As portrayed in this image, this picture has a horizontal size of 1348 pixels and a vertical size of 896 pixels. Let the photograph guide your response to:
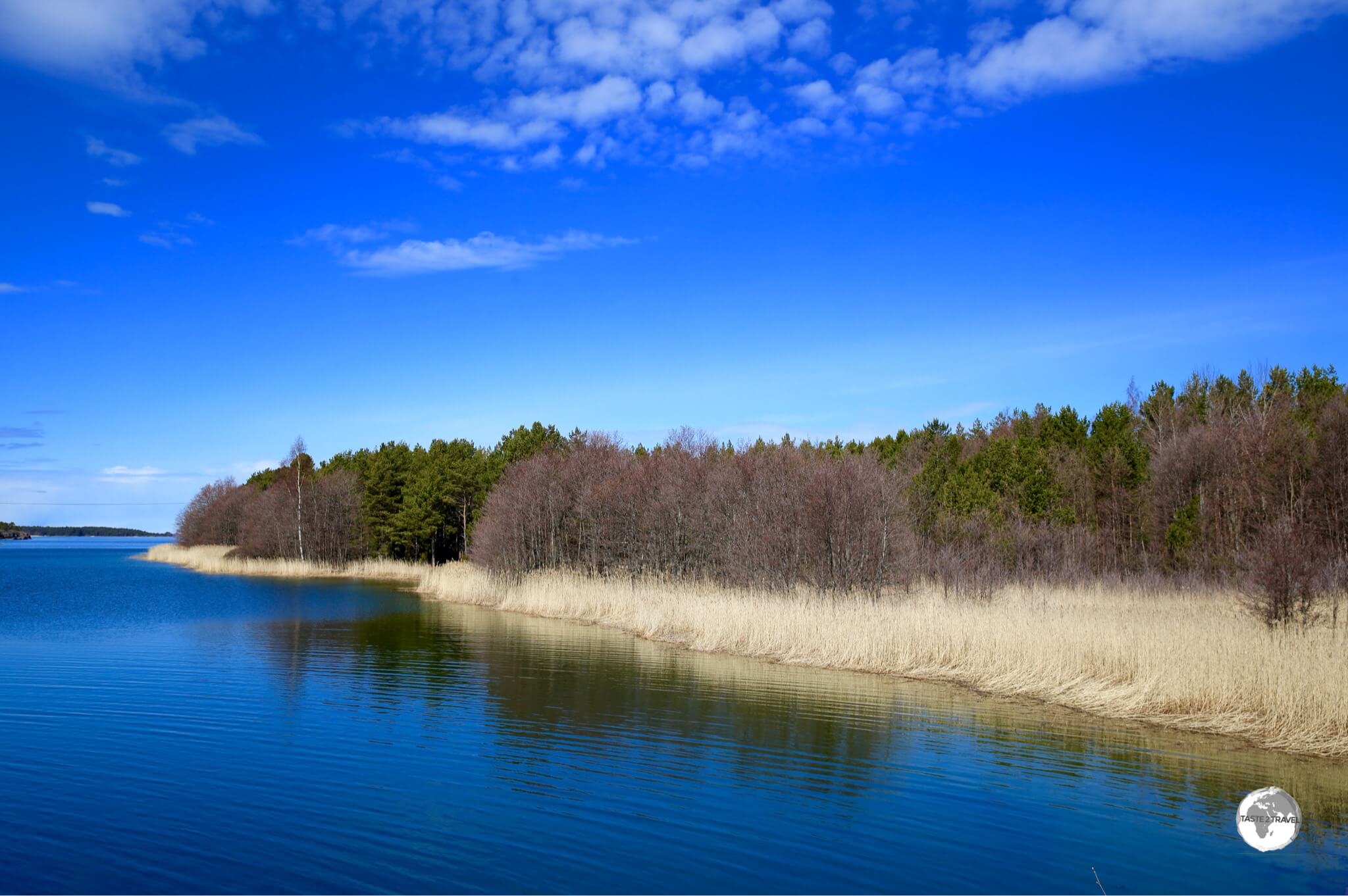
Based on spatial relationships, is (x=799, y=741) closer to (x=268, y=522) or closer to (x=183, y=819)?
(x=183, y=819)

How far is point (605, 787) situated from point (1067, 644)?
32.5 feet

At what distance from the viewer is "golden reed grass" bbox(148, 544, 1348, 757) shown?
11641 millimetres

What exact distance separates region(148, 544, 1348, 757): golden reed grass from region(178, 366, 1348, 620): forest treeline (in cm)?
196

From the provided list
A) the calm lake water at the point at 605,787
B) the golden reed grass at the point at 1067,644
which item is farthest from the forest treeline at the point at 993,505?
the calm lake water at the point at 605,787

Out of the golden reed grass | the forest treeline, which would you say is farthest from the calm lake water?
the forest treeline

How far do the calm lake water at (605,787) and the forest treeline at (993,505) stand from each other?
6854 millimetres

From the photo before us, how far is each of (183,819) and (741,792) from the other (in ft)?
18.1

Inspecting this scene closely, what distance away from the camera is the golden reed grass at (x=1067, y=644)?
1164 centimetres

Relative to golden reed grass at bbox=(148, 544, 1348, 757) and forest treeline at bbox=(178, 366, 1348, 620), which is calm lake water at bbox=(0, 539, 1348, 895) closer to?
golden reed grass at bbox=(148, 544, 1348, 757)

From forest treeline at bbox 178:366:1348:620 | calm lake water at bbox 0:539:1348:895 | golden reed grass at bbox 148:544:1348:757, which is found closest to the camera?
calm lake water at bbox 0:539:1348:895

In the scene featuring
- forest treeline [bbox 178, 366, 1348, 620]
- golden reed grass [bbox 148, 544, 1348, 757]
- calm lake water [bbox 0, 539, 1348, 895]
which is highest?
forest treeline [bbox 178, 366, 1348, 620]

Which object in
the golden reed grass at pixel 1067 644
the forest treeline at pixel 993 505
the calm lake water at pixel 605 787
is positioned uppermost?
the forest treeline at pixel 993 505

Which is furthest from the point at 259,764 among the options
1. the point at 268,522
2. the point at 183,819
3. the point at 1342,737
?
the point at 268,522

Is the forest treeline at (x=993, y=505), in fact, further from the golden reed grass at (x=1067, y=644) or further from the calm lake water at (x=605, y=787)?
the calm lake water at (x=605, y=787)
